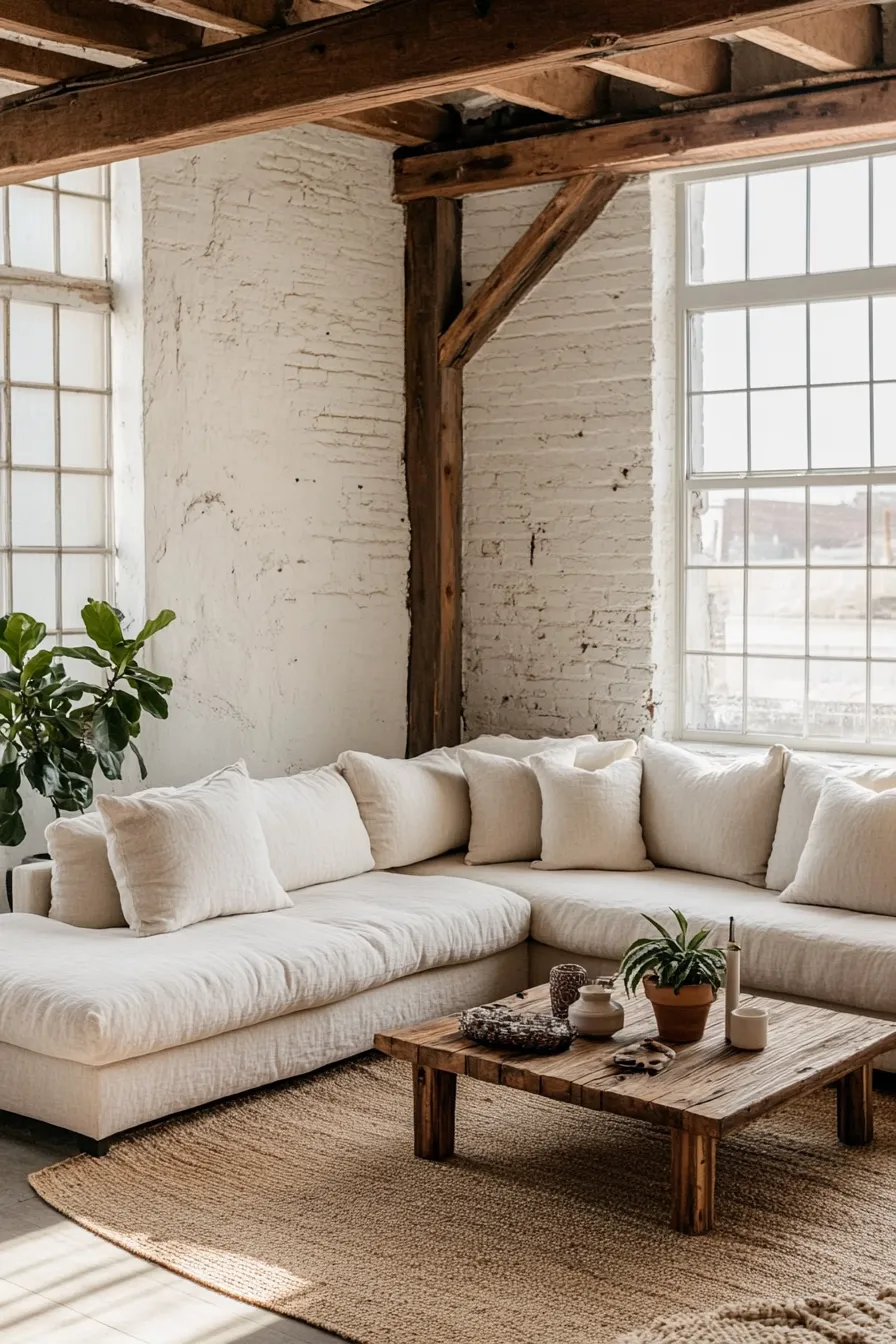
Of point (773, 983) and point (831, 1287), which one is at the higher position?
point (773, 983)

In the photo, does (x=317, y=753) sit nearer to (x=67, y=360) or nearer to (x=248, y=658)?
(x=248, y=658)

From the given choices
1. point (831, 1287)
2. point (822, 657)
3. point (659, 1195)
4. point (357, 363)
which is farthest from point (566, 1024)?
point (357, 363)

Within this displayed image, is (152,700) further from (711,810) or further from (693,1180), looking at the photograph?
(693,1180)

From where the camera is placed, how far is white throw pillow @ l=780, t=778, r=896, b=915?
16.1ft

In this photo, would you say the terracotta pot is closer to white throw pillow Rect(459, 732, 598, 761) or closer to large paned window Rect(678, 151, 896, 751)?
white throw pillow Rect(459, 732, 598, 761)

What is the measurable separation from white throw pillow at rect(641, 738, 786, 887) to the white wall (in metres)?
1.55

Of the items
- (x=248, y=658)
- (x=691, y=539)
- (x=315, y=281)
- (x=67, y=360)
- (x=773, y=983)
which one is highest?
(x=315, y=281)

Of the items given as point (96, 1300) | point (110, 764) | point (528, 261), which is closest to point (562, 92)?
point (528, 261)

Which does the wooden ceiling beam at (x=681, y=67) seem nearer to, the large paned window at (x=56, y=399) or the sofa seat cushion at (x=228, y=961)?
the large paned window at (x=56, y=399)

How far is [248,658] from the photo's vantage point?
20.6 feet

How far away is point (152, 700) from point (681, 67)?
2.92 m

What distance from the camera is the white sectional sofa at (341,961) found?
4086mm

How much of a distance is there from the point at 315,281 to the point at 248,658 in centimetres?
164

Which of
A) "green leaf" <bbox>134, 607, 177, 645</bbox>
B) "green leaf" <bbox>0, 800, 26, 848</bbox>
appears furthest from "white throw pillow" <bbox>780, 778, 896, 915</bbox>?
"green leaf" <bbox>0, 800, 26, 848</bbox>
